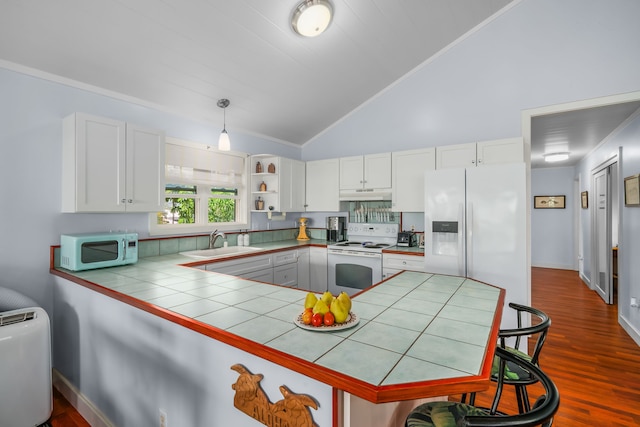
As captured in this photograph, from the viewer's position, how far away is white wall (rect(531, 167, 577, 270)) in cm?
688

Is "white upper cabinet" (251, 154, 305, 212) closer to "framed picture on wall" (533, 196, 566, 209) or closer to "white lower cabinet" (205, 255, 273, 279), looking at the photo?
"white lower cabinet" (205, 255, 273, 279)

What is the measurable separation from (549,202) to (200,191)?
24.6ft

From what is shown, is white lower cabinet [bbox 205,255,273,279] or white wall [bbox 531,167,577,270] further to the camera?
white wall [bbox 531,167,577,270]

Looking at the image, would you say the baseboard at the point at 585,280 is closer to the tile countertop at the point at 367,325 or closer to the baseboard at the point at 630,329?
the baseboard at the point at 630,329

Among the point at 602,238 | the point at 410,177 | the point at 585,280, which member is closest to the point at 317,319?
the point at 410,177

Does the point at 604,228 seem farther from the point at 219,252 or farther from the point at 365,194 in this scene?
the point at 219,252

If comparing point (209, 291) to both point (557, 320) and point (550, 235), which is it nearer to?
point (557, 320)

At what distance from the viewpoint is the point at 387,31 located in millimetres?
3016

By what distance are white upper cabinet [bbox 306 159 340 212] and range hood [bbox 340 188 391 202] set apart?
0.38ft

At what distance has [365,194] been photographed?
4.10 m

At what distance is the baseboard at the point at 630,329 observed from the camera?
3138mm

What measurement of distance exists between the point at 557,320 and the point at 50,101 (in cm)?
572

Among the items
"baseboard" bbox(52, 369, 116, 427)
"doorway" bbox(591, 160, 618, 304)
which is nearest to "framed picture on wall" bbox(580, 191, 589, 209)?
"doorway" bbox(591, 160, 618, 304)

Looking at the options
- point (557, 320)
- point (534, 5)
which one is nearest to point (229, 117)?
point (534, 5)
